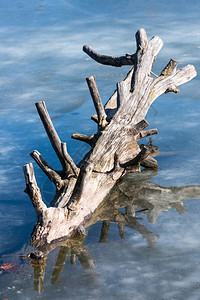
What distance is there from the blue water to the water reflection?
2.4 inches

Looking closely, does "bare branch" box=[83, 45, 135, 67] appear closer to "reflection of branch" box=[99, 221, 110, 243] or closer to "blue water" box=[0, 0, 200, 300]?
"blue water" box=[0, 0, 200, 300]

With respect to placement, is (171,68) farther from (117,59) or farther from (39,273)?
(39,273)

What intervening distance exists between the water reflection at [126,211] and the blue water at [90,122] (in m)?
0.06

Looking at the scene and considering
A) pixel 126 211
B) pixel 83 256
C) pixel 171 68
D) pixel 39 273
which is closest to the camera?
pixel 39 273

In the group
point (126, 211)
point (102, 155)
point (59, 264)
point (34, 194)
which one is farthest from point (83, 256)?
point (102, 155)

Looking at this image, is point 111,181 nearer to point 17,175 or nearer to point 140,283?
point 17,175

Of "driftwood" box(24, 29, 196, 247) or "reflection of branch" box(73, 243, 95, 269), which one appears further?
"driftwood" box(24, 29, 196, 247)

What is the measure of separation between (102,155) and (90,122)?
84.2 inches

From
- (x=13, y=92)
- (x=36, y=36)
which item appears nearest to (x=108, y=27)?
(x=36, y=36)

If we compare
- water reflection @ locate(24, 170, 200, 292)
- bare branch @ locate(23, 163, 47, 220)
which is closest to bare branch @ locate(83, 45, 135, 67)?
water reflection @ locate(24, 170, 200, 292)

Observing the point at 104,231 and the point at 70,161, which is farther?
the point at 70,161

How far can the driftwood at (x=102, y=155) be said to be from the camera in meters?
4.03

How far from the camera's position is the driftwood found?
403 centimetres

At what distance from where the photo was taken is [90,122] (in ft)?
23.2
